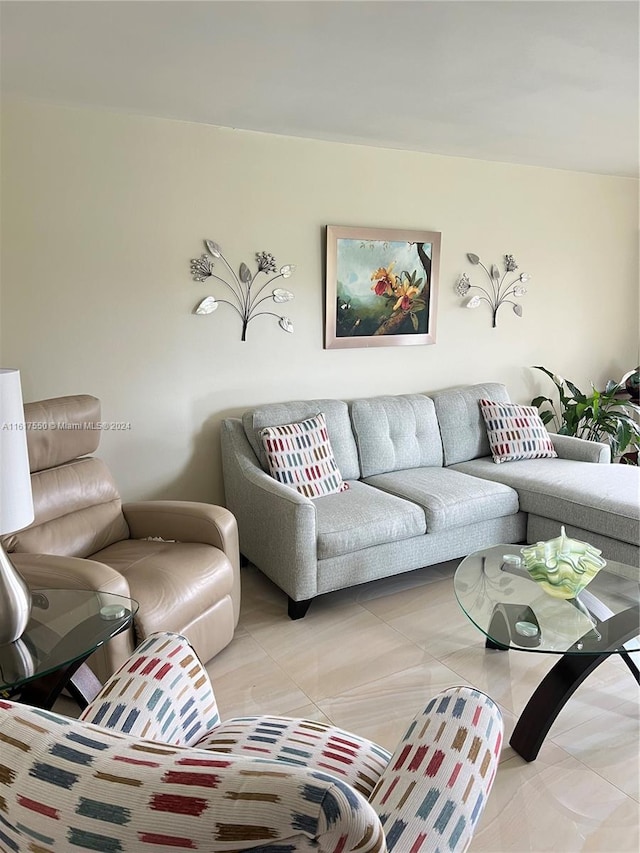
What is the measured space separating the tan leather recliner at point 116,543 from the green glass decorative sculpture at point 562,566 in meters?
1.23

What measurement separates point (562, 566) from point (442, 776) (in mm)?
1344

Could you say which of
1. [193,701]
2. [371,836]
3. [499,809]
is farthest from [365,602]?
[371,836]

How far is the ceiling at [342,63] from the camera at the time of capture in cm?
206

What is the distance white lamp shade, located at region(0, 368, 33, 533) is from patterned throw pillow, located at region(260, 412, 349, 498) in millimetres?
1562

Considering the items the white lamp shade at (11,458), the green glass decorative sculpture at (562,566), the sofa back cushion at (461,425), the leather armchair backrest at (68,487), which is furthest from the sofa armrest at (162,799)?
the sofa back cushion at (461,425)

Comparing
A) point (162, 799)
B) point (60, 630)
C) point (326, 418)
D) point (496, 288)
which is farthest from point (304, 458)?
point (162, 799)

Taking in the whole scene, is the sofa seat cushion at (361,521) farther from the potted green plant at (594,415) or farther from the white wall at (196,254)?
the potted green plant at (594,415)

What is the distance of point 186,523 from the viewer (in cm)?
281

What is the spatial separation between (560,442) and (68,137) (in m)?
3.32

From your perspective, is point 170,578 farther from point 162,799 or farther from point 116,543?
point 162,799

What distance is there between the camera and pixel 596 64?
2.54 meters

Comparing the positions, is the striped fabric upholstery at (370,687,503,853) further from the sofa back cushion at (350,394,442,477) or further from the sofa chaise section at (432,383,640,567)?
the sofa back cushion at (350,394,442,477)

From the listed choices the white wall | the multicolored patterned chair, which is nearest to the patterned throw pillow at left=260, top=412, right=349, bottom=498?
the white wall

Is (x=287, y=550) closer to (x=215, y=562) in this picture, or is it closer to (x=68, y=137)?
(x=215, y=562)
